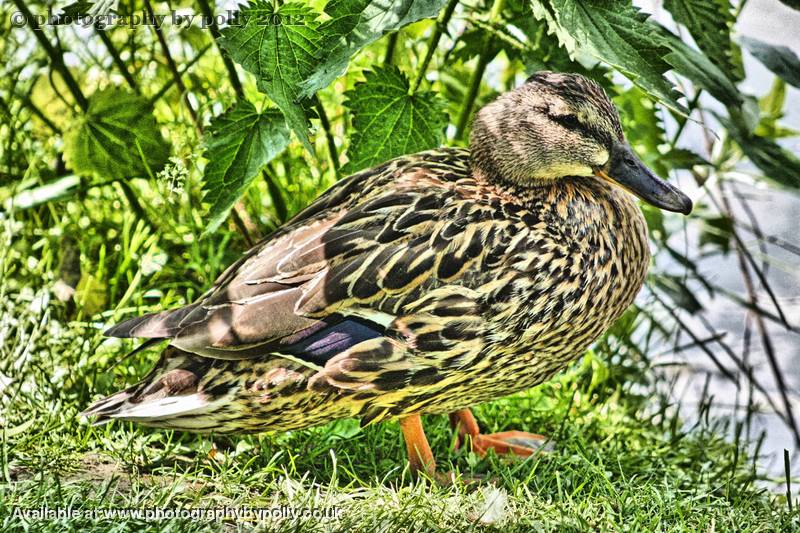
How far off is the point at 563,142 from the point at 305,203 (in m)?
1.13

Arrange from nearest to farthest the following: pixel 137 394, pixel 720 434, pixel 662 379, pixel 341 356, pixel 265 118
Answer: pixel 341 356, pixel 137 394, pixel 265 118, pixel 720 434, pixel 662 379

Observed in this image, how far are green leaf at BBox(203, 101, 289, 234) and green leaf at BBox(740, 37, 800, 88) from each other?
1678 mm

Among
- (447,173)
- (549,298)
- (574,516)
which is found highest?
(447,173)

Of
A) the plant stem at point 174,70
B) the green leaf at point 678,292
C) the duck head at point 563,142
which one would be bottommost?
the green leaf at point 678,292

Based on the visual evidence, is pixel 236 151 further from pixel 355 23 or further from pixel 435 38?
pixel 435 38

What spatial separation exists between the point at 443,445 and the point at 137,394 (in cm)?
96

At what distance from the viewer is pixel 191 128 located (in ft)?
10.9

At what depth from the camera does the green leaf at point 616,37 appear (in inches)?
85.5

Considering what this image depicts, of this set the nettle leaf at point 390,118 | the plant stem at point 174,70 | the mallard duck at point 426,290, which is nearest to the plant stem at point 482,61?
the nettle leaf at point 390,118

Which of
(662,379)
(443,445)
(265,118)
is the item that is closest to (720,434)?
(662,379)

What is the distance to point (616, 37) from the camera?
228 cm

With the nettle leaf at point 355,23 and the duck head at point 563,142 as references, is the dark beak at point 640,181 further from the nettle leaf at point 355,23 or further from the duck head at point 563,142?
the nettle leaf at point 355,23

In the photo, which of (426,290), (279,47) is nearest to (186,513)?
(426,290)

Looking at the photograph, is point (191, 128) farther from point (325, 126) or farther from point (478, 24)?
point (478, 24)
